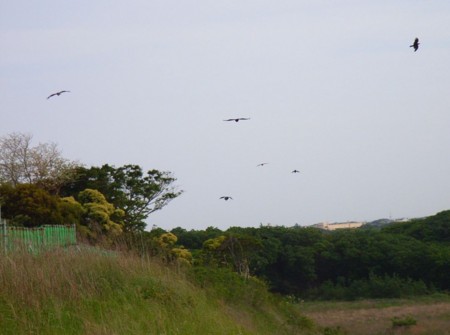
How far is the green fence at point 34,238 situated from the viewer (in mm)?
13234

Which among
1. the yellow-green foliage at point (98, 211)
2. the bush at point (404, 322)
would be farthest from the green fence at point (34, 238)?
the bush at point (404, 322)

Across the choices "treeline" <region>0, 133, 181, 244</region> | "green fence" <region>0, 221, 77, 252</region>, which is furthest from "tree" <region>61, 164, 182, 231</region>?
"green fence" <region>0, 221, 77, 252</region>

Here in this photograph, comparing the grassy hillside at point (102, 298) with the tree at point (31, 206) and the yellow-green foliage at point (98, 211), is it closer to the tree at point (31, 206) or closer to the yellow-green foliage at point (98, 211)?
the tree at point (31, 206)

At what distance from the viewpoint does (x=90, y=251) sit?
46.2 feet

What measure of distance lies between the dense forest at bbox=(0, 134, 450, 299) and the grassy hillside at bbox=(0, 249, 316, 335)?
60.7 inches

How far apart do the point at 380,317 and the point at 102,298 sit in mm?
28483

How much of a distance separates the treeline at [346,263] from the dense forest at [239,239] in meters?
0.06

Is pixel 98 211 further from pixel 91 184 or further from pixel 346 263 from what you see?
pixel 346 263

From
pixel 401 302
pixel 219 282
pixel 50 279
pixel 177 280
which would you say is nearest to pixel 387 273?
pixel 401 302

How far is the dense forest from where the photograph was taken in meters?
24.0

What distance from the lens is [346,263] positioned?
53625 millimetres

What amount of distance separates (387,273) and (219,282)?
116ft

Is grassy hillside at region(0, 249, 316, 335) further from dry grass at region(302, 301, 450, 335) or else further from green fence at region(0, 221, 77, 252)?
dry grass at region(302, 301, 450, 335)

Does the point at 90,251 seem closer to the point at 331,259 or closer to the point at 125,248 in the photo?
the point at 125,248
